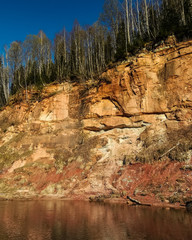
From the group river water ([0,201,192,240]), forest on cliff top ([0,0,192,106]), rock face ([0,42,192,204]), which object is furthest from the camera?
forest on cliff top ([0,0,192,106])

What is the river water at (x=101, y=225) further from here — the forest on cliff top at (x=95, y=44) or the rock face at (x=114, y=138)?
the forest on cliff top at (x=95, y=44)

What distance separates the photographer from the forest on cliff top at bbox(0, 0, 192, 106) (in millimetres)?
28500

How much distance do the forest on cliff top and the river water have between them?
798 inches

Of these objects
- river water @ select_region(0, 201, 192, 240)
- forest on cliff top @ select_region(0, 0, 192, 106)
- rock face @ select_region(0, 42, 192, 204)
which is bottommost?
river water @ select_region(0, 201, 192, 240)

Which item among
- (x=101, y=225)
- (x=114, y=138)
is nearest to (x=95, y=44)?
(x=114, y=138)

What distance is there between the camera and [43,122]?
31.7 m

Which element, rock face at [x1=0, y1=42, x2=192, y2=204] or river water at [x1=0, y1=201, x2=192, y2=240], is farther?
rock face at [x1=0, y1=42, x2=192, y2=204]

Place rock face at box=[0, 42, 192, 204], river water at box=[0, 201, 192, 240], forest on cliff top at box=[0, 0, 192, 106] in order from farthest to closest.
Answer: forest on cliff top at box=[0, 0, 192, 106], rock face at box=[0, 42, 192, 204], river water at box=[0, 201, 192, 240]

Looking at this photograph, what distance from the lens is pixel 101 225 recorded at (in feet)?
34.8

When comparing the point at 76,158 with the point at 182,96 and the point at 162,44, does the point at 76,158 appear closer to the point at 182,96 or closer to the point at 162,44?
the point at 182,96

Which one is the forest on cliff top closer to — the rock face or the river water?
the rock face

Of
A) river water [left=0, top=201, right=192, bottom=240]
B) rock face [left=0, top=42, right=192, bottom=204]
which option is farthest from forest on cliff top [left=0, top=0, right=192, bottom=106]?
river water [left=0, top=201, right=192, bottom=240]

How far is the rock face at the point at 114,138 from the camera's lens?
19.0 m

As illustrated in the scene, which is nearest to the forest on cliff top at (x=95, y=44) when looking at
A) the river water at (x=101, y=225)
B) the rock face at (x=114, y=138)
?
the rock face at (x=114, y=138)
